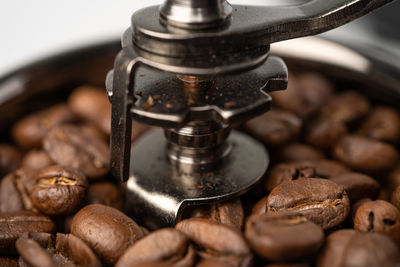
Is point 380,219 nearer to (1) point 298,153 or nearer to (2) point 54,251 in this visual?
(1) point 298,153

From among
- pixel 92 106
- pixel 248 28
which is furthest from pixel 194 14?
pixel 92 106

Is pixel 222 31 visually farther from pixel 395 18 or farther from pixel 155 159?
pixel 395 18

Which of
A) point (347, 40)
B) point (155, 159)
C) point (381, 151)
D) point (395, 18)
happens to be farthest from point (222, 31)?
point (395, 18)

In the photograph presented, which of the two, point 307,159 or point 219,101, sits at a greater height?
point 219,101

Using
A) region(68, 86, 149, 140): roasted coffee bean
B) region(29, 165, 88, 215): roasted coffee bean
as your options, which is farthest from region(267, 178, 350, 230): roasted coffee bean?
region(68, 86, 149, 140): roasted coffee bean

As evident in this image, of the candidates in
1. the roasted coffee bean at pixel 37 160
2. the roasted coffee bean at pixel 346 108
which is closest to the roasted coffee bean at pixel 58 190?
the roasted coffee bean at pixel 37 160

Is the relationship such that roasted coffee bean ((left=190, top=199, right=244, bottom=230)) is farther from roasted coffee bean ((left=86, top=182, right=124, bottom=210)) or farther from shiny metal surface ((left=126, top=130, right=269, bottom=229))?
roasted coffee bean ((left=86, top=182, right=124, bottom=210))

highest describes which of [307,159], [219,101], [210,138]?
[219,101]
